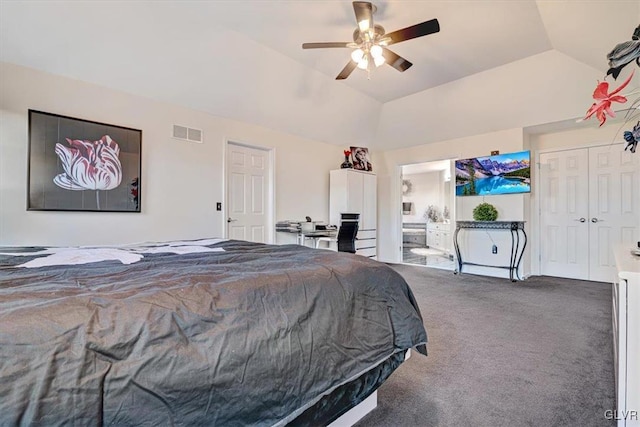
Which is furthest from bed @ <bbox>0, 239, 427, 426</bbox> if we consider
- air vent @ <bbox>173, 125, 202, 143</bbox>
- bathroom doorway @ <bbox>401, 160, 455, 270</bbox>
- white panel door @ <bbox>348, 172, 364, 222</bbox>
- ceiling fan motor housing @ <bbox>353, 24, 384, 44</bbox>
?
bathroom doorway @ <bbox>401, 160, 455, 270</bbox>

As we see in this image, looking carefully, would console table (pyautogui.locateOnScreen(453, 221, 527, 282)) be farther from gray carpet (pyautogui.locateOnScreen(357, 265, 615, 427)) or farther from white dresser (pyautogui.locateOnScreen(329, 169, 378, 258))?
white dresser (pyautogui.locateOnScreen(329, 169, 378, 258))

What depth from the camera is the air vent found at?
3.90m

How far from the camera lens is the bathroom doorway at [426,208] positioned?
8695 millimetres

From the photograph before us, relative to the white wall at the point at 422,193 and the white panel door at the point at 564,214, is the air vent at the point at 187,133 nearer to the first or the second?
the white panel door at the point at 564,214

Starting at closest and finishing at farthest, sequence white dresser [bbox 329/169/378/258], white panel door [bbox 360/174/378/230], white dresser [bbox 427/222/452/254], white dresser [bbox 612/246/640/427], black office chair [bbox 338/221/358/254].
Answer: white dresser [bbox 612/246/640/427] < black office chair [bbox 338/221/358/254] < white dresser [bbox 329/169/378/258] < white panel door [bbox 360/174/378/230] < white dresser [bbox 427/222/452/254]

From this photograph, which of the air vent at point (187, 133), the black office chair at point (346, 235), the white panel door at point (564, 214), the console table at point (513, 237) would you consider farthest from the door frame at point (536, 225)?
the air vent at point (187, 133)

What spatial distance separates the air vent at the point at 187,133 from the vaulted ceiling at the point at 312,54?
0.33 meters

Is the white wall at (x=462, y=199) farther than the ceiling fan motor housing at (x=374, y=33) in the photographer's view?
Yes

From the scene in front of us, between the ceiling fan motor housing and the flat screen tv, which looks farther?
the flat screen tv

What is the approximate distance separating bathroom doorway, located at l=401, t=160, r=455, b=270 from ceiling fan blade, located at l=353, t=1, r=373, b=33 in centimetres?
607

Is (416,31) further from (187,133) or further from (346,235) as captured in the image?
(187,133)

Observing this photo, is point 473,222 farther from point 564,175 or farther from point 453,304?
point 453,304

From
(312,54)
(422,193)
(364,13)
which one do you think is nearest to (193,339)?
(364,13)

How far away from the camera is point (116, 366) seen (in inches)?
29.5
